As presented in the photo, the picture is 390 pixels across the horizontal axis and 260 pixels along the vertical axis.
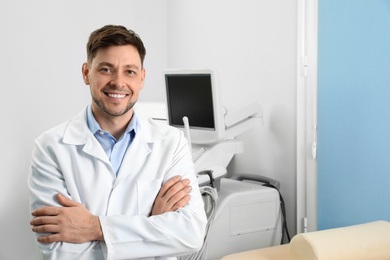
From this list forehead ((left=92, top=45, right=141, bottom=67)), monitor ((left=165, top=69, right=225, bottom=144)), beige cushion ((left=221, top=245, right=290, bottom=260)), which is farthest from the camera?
monitor ((left=165, top=69, right=225, bottom=144))

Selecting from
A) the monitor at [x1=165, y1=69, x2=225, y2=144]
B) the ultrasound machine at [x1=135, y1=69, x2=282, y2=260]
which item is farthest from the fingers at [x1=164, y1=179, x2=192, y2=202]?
the monitor at [x1=165, y1=69, x2=225, y2=144]

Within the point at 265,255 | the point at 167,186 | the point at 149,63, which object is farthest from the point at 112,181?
the point at 149,63

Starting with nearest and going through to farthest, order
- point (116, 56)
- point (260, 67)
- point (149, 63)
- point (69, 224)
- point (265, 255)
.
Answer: point (69, 224), point (116, 56), point (265, 255), point (260, 67), point (149, 63)

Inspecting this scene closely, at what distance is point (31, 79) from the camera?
6.79 ft

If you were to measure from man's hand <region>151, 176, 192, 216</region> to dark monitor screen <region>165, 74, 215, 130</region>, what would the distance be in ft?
2.25

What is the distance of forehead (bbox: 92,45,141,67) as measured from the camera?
137cm

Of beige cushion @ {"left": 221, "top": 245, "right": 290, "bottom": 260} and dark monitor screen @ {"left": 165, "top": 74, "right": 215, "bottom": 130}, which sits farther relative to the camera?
dark monitor screen @ {"left": 165, "top": 74, "right": 215, "bottom": 130}

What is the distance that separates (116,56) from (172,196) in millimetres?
396

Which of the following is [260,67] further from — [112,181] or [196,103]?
[112,181]

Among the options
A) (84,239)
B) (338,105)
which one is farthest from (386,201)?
(84,239)

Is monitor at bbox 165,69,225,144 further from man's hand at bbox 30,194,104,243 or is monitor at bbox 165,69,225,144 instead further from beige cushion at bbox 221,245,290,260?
man's hand at bbox 30,194,104,243

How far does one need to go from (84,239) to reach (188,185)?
307 mm

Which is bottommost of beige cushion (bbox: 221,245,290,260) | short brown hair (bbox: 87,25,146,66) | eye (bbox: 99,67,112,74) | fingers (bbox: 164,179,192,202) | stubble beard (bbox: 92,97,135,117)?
beige cushion (bbox: 221,245,290,260)

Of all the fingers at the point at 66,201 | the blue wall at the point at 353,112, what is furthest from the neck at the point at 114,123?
the blue wall at the point at 353,112
